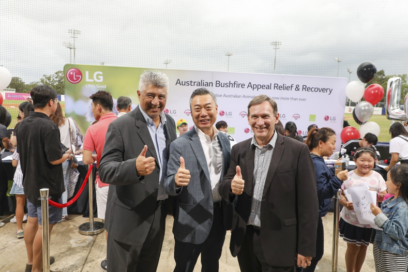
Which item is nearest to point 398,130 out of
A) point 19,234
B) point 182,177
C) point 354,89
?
point 354,89

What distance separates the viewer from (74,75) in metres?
5.79

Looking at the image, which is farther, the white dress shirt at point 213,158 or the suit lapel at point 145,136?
the white dress shirt at point 213,158

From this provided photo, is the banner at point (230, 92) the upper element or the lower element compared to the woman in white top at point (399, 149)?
upper

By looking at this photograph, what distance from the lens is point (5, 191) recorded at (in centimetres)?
412

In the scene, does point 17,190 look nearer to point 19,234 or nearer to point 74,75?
point 19,234

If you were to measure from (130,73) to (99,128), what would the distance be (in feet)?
12.5

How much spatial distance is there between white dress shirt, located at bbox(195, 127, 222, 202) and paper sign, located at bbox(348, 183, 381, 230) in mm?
1501

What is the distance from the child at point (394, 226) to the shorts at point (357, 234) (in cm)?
39

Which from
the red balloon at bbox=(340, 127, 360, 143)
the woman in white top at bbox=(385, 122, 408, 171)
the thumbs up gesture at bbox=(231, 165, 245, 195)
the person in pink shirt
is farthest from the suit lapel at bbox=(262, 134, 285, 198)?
the red balloon at bbox=(340, 127, 360, 143)

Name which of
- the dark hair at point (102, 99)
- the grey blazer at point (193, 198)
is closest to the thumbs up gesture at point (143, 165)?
the grey blazer at point (193, 198)

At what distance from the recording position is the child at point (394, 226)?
195 centimetres

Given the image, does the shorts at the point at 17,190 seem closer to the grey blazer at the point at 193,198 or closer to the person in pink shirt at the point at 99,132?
the person in pink shirt at the point at 99,132

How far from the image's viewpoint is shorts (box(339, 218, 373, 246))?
2516 mm

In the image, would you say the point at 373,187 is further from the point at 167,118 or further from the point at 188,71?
the point at 188,71
